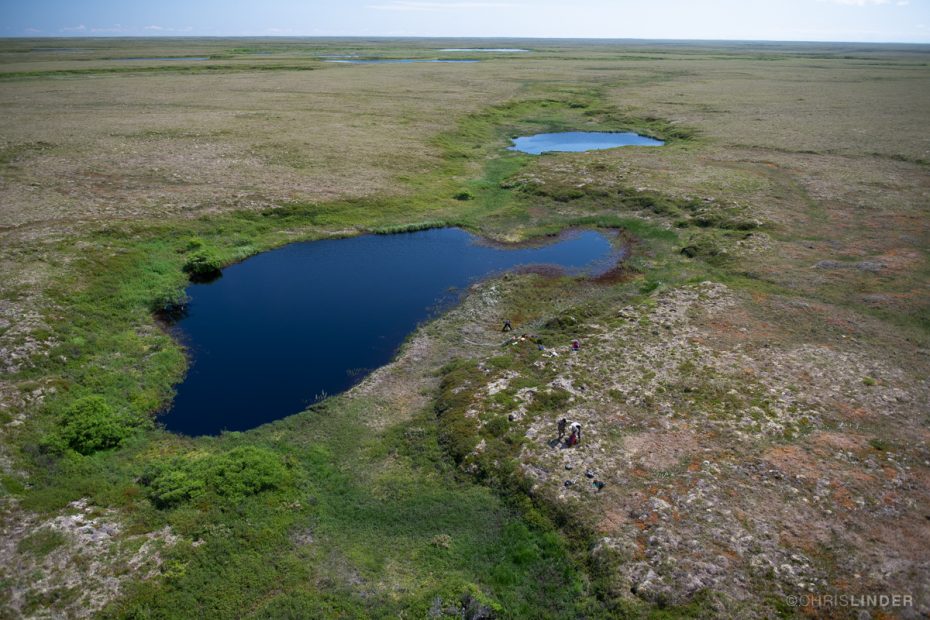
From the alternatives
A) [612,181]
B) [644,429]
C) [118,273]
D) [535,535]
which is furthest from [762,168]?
[118,273]

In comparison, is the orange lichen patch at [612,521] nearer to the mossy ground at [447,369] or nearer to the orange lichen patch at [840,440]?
the mossy ground at [447,369]

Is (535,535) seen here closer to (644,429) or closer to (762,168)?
(644,429)

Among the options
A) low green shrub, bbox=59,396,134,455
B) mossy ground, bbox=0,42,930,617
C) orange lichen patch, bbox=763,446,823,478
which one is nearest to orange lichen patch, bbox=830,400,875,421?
mossy ground, bbox=0,42,930,617

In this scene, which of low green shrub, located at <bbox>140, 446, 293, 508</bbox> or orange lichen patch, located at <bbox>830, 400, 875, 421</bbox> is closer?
low green shrub, located at <bbox>140, 446, 293, 508</bbox>

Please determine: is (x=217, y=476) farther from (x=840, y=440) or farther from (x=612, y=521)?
(x=840, y=440)

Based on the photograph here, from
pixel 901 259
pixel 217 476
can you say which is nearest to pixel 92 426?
pixel 217 476

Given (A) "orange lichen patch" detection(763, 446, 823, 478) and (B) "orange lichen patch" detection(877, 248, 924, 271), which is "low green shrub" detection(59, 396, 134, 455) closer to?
(A) "orange lichen patch" detection(763, 446, 823, 478)

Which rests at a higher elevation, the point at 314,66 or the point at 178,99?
the point at 314,66
